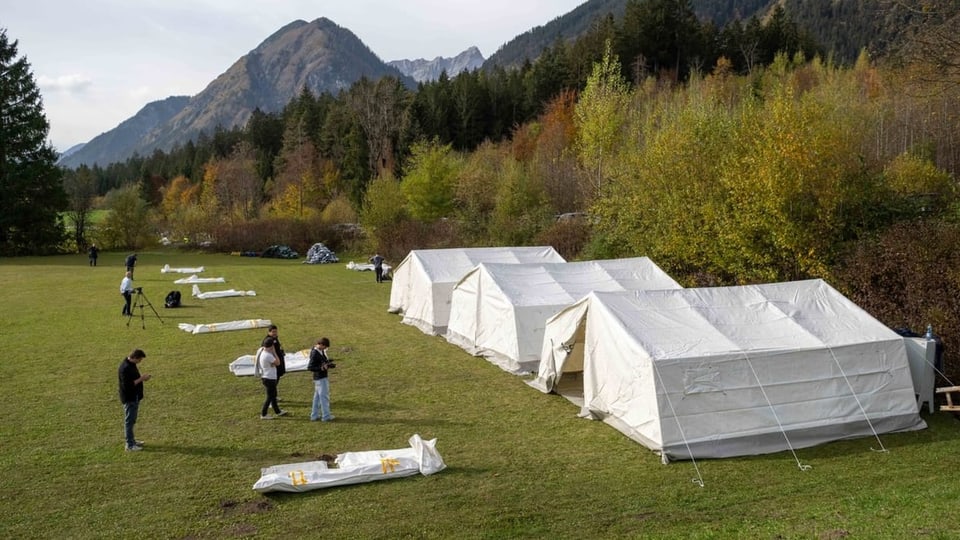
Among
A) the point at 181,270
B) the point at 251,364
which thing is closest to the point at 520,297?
the point at 251,364

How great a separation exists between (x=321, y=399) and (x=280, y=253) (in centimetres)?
4421

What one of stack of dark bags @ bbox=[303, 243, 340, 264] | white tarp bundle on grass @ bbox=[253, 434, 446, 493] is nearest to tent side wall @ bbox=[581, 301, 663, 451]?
white tarp bundle on grass @ bbox=[253, 434, 446, 493]

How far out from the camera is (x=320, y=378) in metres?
12.6

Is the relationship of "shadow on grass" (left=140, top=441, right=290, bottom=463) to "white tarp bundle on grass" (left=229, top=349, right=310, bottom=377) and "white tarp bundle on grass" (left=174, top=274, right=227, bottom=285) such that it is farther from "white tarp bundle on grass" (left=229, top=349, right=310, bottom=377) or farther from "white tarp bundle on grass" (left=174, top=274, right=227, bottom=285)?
"white tarp bundle on grass" (left=174, top=274, right=227, bottom=285)

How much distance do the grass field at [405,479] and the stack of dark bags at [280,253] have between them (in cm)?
3632

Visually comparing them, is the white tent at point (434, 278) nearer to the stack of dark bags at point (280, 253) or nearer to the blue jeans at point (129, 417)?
the blue jeans at point (129, 417)

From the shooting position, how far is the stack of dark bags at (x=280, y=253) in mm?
54594

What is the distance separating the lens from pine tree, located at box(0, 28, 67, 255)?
176ft

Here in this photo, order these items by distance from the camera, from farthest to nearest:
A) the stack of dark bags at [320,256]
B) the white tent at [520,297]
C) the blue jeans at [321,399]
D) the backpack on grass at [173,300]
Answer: the stack of dark bags at [320,256] < the backpack on grass at [173,300] < the white tent at [520,297] < the blue jeans at [321,399]

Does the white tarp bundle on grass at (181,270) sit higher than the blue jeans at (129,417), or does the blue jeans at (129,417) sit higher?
the white tarp bundle on grass at (181,270)

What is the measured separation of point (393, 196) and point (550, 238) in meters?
19.7

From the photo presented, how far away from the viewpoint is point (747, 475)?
394 inches

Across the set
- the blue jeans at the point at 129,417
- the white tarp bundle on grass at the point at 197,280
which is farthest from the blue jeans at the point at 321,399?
the white tarp bundle on grass at the point at 197,280

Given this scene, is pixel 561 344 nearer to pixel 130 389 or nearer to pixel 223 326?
pixel 130 389
